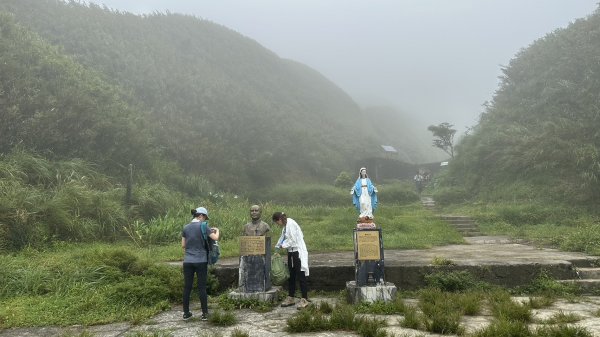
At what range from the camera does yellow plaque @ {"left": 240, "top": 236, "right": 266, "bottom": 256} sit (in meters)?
6.63

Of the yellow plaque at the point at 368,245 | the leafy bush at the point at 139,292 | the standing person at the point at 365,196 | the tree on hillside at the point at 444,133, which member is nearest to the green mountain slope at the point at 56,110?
the leafy bush at the point at 139,292

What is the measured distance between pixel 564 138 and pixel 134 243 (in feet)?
57.3

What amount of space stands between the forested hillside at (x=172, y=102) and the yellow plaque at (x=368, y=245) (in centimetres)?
1308

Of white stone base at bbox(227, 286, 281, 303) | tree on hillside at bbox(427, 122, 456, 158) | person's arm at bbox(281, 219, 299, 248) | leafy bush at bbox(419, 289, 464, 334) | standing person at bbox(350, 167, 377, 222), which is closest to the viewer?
leafy bush at bbox(419, 289, 464, 334)

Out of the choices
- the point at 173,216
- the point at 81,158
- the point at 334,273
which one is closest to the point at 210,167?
the point at 81,158

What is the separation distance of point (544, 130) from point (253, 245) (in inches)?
669

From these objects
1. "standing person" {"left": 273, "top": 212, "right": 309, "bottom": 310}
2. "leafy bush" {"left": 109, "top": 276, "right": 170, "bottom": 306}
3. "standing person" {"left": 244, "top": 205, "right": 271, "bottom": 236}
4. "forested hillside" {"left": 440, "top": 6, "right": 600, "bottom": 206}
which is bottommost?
"leafy bush" {"left": 109, "top": 276, "right": 170, "bottom": 306}

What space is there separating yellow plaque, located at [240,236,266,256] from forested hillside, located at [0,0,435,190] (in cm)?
1157

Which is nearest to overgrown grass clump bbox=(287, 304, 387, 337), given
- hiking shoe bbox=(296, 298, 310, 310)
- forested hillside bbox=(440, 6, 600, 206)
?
hiking shoe bbox=(296, 298, 310, 310)

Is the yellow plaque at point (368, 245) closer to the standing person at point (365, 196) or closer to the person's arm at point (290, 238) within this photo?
the person's arm at point (290, 238)

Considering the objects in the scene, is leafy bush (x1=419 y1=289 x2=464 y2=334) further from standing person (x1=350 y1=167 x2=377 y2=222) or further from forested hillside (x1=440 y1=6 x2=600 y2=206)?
forested hillside (x1=440 y1=6 x2=600 y2=206)

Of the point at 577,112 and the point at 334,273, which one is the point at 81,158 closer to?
the point at 334,273

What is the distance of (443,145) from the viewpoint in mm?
32094

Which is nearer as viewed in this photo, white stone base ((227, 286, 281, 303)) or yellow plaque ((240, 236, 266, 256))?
white stone base ((227, 286, 281, 303))
